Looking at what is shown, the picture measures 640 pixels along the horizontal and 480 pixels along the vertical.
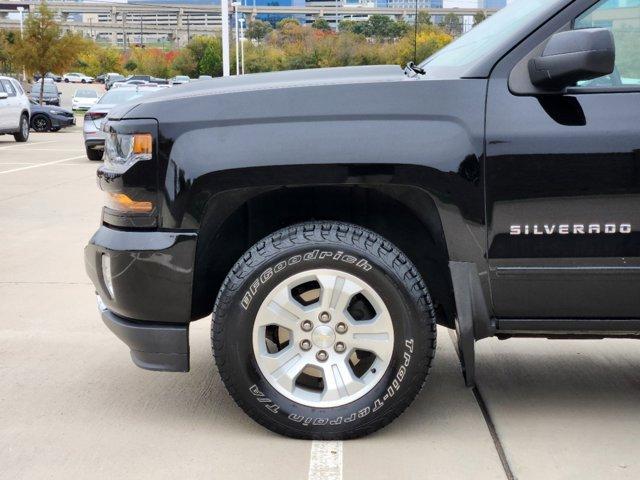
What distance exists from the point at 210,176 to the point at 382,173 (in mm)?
637

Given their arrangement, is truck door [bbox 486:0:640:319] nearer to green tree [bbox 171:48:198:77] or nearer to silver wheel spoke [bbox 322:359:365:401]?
silver wheel spoke [bbox 322:359:365:401]

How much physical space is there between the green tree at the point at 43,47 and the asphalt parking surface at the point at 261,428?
35.2 meters

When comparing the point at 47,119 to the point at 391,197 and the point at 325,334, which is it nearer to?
the point at 391,197

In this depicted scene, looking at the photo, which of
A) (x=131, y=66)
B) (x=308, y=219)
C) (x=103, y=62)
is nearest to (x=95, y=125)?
(x=308, y=219)

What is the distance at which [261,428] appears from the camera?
12.3 ft

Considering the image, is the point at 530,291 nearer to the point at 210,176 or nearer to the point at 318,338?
the point at 318,338

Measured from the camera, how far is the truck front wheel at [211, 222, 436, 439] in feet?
11.3

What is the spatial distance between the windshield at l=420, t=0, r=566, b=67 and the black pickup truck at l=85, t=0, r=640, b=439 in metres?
0.04

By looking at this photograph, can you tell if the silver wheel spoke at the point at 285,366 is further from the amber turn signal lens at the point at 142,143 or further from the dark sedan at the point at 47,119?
the dark sedan at the point at 47,119

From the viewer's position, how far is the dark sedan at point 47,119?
28.3 m

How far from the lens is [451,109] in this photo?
11.2 feet

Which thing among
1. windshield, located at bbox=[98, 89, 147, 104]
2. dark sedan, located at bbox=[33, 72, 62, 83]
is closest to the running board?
windshield, located at bbox=[98, 89, 147, 104]

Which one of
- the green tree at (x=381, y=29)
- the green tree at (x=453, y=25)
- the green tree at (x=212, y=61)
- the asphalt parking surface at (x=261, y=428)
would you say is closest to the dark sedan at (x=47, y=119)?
the asphalt parking surface at (x=261, y=428)

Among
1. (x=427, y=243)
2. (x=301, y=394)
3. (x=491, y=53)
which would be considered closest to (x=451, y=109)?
(x=491, y=53)
